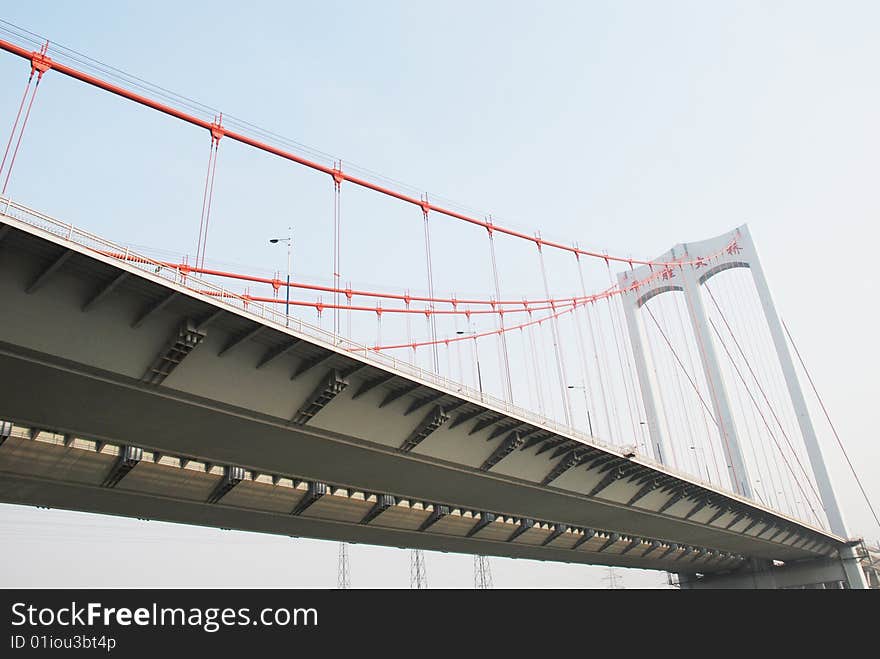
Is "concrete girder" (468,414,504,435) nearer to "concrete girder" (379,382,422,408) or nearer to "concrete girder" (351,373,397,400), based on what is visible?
"concrete girder" (379,382,422,408)

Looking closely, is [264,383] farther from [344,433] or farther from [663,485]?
[663,485]

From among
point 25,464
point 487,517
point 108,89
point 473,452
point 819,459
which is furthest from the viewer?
point 819,459

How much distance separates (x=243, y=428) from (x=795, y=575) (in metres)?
70.8

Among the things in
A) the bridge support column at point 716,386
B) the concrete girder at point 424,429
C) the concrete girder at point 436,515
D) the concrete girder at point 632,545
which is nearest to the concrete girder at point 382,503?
the concrete girder at point 436,515

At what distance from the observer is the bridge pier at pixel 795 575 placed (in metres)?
63.9

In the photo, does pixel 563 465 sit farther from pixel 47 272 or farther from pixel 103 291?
pixel 47 272

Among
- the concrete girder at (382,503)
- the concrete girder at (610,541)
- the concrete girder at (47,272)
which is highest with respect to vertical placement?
the concrete girder at (47,272)

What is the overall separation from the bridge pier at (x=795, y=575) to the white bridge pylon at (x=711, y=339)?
432 centimetres

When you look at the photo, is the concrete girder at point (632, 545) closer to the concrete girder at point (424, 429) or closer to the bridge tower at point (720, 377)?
the bridge tower at point (720, 377)
